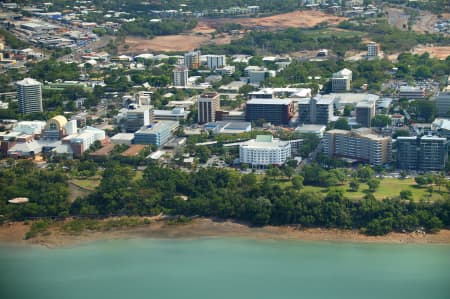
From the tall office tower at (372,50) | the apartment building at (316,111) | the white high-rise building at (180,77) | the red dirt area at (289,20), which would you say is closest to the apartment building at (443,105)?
the apartment building at (316,111)

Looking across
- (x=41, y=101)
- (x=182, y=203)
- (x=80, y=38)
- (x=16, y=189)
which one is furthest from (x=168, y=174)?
(x=80, y=38)

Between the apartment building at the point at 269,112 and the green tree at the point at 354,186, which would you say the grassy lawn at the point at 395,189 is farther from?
the apartment building at the point at 269,112

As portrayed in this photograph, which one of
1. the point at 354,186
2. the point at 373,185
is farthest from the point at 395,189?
the point at 354,186

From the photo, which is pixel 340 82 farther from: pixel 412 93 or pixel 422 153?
Answer: pixel 422 153

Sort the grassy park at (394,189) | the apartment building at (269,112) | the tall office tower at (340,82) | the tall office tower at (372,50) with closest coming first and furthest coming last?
the grassy park at (394,189) → the apartment building at (269,112) → the tall office tower at (340,82) → the tall office tower at (372,50)

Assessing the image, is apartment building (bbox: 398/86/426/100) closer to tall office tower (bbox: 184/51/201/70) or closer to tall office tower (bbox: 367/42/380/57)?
tall office tower (bbox: 367/42/380/57)
